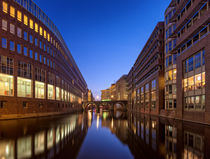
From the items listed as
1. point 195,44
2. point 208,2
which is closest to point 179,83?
point 195,44

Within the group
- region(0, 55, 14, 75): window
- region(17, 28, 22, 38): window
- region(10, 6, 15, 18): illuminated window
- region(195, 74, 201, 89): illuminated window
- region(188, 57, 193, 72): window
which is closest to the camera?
region(195, 74, 201, 89): illuminated window

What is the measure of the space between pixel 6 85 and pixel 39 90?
1156cm

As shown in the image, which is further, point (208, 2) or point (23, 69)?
point (23, 69)

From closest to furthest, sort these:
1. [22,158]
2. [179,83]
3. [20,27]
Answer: [22,158] < [179,83] < [20,27]

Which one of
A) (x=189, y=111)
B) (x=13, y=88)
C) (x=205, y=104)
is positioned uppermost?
(x=13, y=88)

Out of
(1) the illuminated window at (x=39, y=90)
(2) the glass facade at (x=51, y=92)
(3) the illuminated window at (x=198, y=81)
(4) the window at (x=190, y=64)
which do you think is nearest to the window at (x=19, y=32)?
(1) the illuminated window at (x=39, y=90)

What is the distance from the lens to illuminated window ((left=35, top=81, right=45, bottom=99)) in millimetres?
45147

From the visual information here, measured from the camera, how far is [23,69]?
39875mm

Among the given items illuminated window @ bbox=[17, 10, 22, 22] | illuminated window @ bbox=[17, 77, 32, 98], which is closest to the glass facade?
illuminated window @ bbox=[17, 77, 32, 98]

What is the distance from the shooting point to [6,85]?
3538cm

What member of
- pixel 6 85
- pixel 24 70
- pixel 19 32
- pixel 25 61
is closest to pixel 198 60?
pixel 24 70

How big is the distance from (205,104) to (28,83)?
1597 inches

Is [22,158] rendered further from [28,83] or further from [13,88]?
[28,83]

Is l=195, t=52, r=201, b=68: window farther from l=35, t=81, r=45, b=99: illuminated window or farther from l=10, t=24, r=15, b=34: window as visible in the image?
l=10, t=24, r=15, b=34: window
